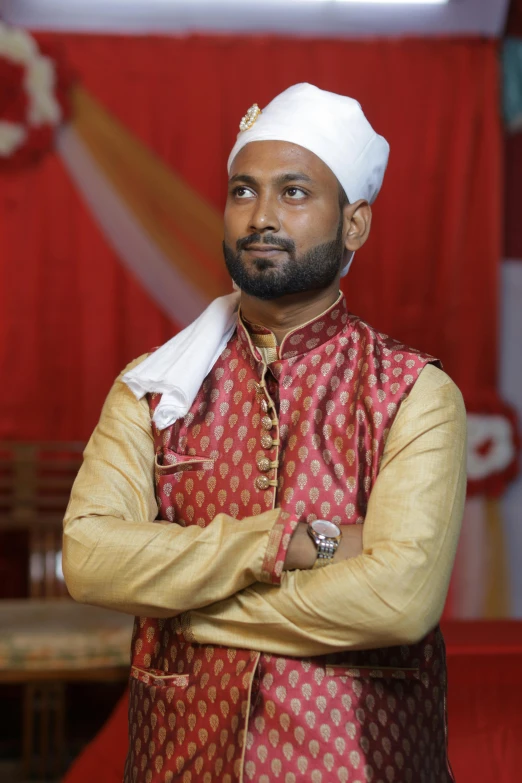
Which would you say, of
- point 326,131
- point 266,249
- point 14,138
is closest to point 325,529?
point 266,249

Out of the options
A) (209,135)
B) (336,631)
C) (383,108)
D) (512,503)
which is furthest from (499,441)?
(336,631)

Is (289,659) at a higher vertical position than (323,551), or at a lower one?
lower

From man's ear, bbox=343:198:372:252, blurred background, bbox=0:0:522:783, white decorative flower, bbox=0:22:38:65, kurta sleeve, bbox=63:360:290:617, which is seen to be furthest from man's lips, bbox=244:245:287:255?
white decorative flower, bbox=0:22:38:65

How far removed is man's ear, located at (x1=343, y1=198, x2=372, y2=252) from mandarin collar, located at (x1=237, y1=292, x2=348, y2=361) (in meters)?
0.12

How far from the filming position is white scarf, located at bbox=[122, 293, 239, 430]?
1.86m

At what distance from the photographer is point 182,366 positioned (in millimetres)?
1876

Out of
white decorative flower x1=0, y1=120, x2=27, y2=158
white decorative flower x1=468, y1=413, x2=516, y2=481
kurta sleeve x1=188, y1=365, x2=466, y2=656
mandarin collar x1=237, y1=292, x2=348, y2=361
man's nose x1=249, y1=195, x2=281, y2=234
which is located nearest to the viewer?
kurta sleeve x1=188, y1=365, x2=466, y2=656

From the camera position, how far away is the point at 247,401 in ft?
6.20

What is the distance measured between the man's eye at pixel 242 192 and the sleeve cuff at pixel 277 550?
2.11 ft

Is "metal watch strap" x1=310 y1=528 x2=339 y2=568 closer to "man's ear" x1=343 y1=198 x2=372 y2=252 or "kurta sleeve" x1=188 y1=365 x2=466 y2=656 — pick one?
"kurta sleeve" x1=188 y1=365 x2=466 y2=656

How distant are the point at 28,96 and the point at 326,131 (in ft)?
8.97

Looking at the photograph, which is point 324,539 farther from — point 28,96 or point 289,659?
point 28,96

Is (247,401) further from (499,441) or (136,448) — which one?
(499,441)

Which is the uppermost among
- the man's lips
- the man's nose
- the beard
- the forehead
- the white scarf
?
the forehead
